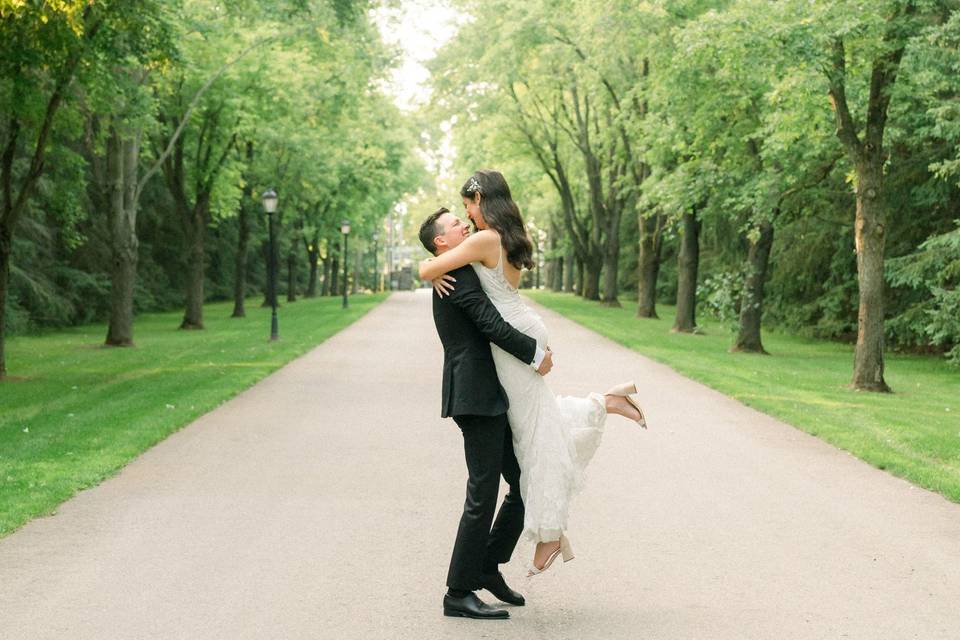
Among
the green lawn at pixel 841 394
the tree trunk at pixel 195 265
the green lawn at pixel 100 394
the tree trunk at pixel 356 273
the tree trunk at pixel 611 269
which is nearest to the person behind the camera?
the green lawn at pixel 100 394

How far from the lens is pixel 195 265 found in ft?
111

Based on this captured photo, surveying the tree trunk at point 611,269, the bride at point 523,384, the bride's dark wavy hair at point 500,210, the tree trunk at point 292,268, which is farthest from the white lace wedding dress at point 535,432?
the tree trunk at point 292,268

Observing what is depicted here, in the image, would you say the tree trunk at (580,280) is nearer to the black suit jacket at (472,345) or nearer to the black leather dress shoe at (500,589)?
the black leather dress shoe at (500,589)

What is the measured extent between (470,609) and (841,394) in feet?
39.7

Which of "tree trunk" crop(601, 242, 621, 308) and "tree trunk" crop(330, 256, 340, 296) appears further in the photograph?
"tree trunk" crop(330, 256, 340, 296)

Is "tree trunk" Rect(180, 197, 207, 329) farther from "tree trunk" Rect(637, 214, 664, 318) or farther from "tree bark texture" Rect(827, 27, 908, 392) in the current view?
"tree bark texture" Rect(827, 27, 908, 392)

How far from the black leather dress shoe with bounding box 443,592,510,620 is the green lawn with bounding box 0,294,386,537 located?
3.23 meters

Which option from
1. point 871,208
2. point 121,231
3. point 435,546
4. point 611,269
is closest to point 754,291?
point 871,208

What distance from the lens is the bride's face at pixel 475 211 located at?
5.23 meters

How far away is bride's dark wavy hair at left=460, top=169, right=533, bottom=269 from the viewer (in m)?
5.19

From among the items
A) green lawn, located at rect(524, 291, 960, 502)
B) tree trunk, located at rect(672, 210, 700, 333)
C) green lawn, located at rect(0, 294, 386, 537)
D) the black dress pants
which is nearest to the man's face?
the black dress pants

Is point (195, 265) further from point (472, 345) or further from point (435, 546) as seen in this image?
point (472, 345)

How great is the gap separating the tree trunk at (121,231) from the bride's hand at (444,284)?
2146 cm

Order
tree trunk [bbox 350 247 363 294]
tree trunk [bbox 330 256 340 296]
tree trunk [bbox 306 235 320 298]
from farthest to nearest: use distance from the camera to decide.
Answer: tree trunk [bbox 350 247 363 294] → tree trunk [bbox 330 256 340 296] → tree trunk [bbox 306 235 320 298]
